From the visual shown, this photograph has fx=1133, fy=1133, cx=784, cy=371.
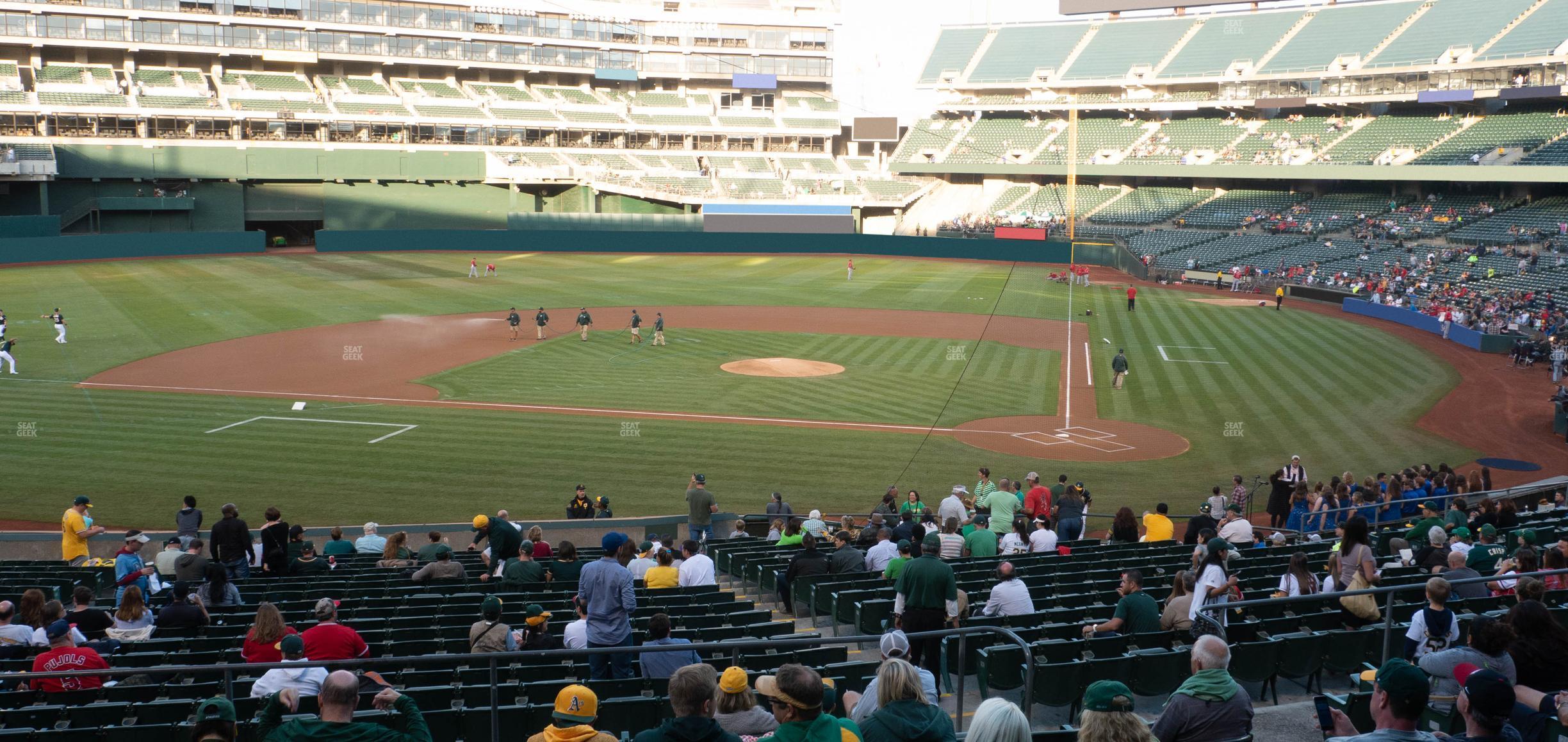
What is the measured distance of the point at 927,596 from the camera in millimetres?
9664

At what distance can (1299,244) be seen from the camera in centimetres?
6694

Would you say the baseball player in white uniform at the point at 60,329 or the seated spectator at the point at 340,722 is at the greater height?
the baseball player in white uniform at the point at 60,329

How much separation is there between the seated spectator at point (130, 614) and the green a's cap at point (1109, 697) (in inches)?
340

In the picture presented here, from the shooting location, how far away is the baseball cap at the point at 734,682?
20.4ft

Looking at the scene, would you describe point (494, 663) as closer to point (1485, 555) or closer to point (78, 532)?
point (1485, 555)

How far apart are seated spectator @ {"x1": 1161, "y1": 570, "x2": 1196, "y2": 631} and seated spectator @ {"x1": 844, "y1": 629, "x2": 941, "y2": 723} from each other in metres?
3.15

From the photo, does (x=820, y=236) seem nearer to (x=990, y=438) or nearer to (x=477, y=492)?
(x=990, y=438)

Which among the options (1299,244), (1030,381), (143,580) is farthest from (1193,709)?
(1299,244)

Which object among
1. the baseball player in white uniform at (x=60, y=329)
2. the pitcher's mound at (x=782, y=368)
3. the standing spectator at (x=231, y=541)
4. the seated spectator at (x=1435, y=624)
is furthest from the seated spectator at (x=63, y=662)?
the baseball player in white uniform at (x=60, y=329)

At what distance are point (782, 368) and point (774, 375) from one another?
1.39 meters

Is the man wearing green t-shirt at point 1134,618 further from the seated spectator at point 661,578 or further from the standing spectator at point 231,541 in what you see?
the standing spectator at point 231,541

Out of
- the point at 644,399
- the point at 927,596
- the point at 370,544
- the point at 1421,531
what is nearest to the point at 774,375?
the point at 644,399

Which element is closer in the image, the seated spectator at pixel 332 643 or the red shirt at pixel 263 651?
the seated spectator at pixel 332 643

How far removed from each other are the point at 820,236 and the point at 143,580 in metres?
72.1
